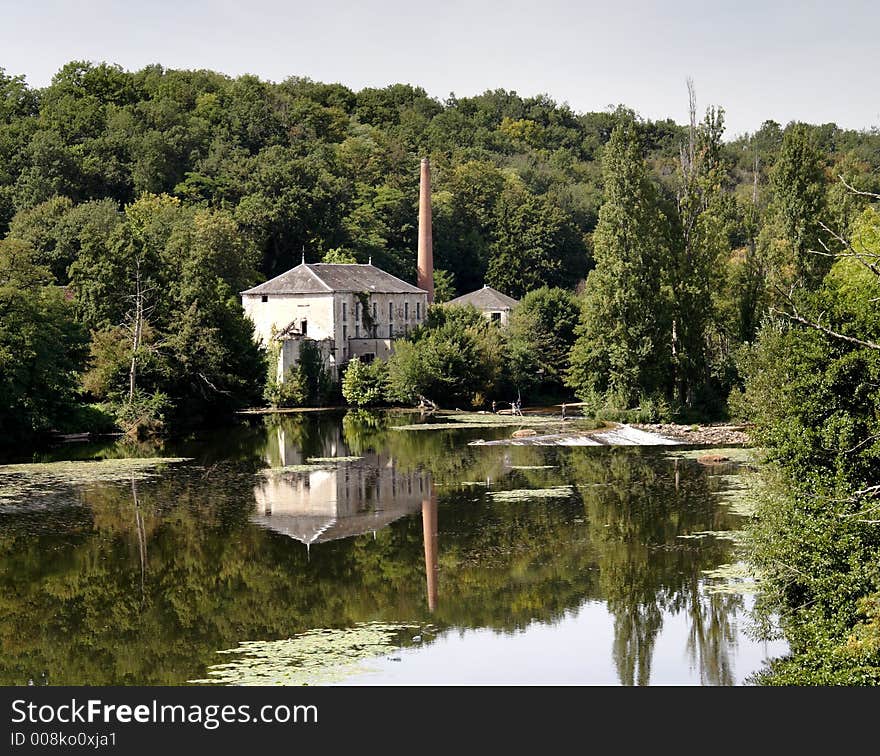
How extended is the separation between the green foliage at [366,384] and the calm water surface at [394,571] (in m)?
20.3

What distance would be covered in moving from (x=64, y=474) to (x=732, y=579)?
20528 millimetres

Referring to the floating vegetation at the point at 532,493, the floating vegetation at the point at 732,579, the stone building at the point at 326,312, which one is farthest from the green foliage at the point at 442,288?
the floating vegetation at the point at 732,579

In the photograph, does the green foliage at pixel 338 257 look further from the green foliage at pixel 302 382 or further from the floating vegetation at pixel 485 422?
the floating vegetation at pixel 485 422

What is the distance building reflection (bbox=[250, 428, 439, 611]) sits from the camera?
27.5 metres

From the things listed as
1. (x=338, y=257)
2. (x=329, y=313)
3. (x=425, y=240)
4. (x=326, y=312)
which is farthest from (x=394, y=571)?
(x=338, y=257)

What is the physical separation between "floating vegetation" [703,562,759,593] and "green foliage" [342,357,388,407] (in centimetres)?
3606

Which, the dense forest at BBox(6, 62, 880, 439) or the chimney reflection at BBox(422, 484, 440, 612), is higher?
the dense forest at BBox(6, 62, 880, 439)

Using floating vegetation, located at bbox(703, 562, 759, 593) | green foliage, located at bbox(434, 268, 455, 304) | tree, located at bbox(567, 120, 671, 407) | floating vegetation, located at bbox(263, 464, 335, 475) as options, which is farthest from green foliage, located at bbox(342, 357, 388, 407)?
floating vegetation, located at bbox(703, 562, 759, 593)

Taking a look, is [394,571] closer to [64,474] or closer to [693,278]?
[64,474]

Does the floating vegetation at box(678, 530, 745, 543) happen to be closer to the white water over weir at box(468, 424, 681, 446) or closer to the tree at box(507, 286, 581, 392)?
the white water over weir at box(468, 424, 681, 446)

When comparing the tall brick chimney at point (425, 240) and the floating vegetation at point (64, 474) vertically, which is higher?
the tall brick chimney at point (425, 240)

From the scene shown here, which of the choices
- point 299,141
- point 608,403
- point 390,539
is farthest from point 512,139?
point 390,539

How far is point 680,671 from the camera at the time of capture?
18234 millimetres

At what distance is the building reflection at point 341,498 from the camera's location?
27453 millimetres
